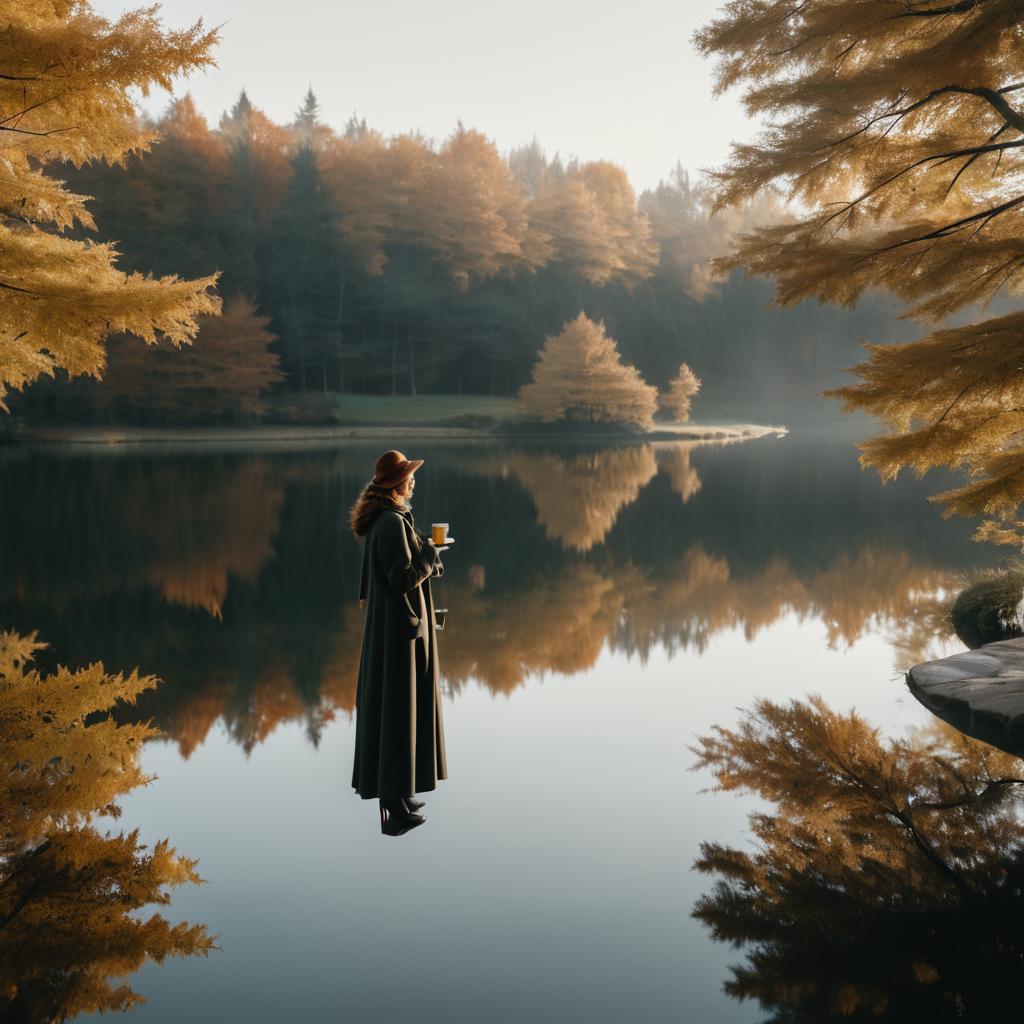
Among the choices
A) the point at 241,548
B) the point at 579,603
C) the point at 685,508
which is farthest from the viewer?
the point at 685,508

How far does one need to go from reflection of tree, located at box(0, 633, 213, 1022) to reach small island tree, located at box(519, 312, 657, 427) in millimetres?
39203

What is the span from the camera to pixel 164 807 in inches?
202

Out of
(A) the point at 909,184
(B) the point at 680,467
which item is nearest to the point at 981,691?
(A) the point at 909,184

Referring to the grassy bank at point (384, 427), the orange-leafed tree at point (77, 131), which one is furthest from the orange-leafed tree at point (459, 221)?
the orange-leafed tree at point (77, 131)

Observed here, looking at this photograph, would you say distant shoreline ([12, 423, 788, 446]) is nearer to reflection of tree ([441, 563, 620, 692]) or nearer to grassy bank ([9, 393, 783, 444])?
grassy bank ([9, 393, 783, 444])

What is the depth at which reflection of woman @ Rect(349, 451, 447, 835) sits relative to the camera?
4660 millimetres

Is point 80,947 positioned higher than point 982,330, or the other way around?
point 982,330

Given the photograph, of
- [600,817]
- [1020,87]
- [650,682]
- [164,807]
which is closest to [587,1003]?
[600,817]

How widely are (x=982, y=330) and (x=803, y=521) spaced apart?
1256cm

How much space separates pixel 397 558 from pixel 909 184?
5891 millimetres

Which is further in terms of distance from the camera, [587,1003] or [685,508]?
[685,508]

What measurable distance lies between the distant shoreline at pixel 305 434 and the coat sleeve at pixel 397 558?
122ft

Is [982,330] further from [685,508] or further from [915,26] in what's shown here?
[685,508]

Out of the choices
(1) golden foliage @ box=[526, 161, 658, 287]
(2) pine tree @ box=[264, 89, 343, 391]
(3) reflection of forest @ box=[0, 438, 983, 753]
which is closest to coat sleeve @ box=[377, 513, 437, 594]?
(3) reflection of forest @ box=[0, 438, 983, 753]
